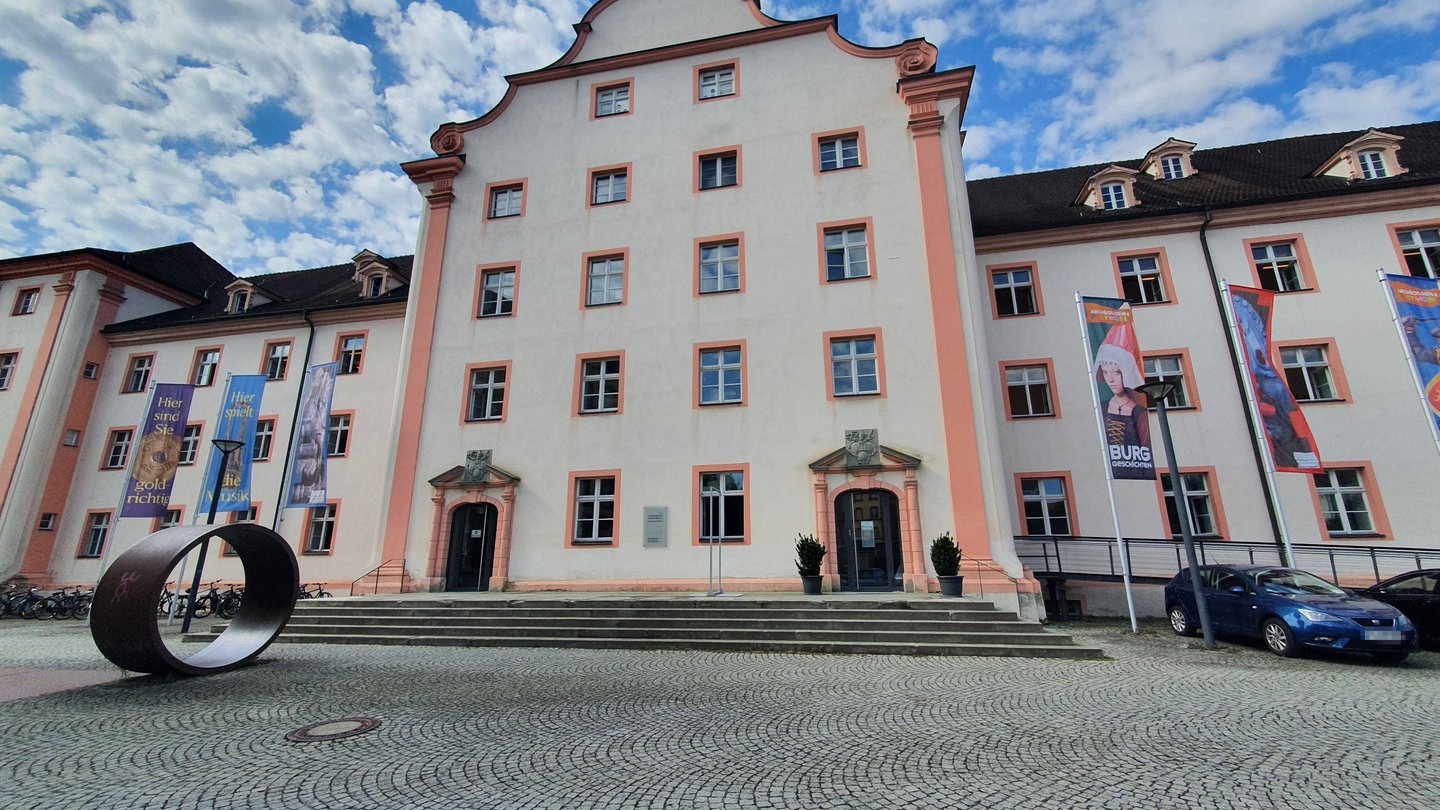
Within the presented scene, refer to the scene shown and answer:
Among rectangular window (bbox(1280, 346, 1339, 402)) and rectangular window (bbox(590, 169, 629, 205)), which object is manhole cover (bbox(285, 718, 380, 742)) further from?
rectangular window (bbox(1280, 346, 1339, 402))

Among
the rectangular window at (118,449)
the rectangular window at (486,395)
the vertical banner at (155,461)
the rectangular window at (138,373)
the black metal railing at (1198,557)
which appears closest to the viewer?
→ the black metal railing at (1198,557)

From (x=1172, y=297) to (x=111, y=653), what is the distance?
74.2 ft

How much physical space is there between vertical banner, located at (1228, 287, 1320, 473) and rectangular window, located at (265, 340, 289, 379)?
28.6m

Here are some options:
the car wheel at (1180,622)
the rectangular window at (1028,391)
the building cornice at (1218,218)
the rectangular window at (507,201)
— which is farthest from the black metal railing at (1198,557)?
the rectangular window at (507,201)

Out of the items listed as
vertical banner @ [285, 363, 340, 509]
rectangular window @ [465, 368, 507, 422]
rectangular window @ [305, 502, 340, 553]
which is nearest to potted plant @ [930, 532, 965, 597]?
rectangular window @ [465, 368, 507, 422]

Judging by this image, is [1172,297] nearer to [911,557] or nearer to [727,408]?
[911,557]

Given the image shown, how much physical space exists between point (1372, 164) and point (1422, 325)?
23.7ft

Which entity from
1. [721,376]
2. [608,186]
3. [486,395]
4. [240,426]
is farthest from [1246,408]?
[240,426]

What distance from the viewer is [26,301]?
2459 centimetres

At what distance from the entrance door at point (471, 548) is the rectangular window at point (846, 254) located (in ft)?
37.1

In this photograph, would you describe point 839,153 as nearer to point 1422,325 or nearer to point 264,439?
point 1422,325

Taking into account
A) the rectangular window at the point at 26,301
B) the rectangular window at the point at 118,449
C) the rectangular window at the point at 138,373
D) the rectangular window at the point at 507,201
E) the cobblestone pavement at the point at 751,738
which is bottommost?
the cobblestone pavement at the point at 751,738

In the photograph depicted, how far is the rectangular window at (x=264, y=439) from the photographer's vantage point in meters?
21.9

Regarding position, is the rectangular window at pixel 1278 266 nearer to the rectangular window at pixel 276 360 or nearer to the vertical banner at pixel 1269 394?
the vertical banner at pixel 1269 394
